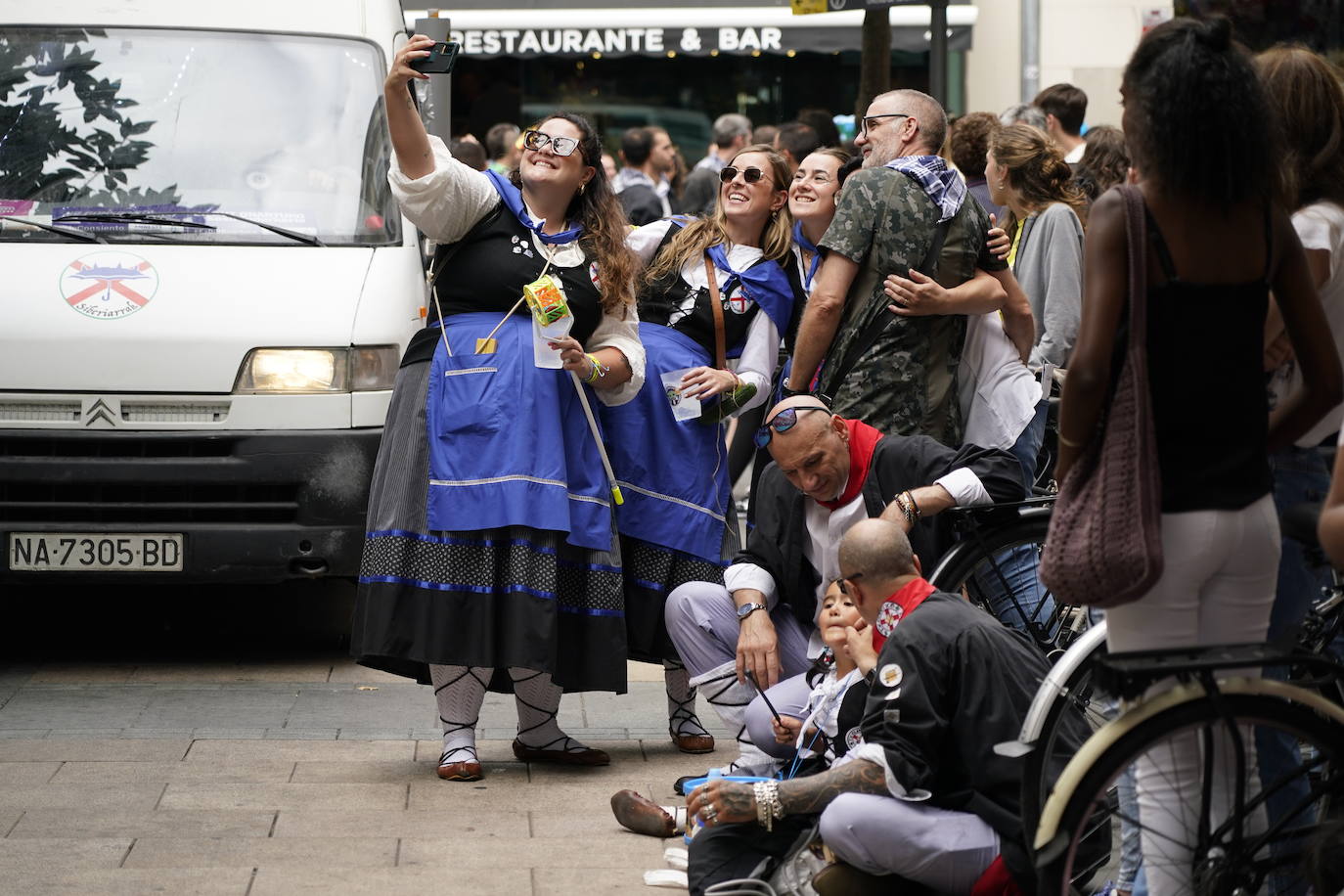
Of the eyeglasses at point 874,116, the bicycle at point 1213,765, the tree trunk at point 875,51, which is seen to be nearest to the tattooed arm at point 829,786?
the bicycle at point 1213,765

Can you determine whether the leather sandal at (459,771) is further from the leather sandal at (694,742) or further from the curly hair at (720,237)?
the curly hair at (720,237)

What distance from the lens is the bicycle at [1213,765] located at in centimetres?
336

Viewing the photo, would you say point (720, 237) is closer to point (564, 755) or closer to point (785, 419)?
point (785, 419)

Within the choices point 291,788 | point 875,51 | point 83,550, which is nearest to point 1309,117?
point 291,788

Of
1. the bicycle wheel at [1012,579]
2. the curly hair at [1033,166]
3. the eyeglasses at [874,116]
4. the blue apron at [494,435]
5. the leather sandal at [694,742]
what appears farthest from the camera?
the curly hair at [1033,166]

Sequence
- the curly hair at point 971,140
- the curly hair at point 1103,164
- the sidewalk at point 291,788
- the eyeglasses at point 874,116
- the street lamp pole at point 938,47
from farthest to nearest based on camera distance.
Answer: the street lamp pole at point 938,47
the curly hair at point 1103,164
the curly hair at point 971,140
the eyeglasses at point 874,116
the sidewalk at point 291,788

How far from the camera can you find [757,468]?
6094 millimetres

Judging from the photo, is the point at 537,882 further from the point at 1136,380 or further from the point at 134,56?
the point at 134,56

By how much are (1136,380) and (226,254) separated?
4.30 meters

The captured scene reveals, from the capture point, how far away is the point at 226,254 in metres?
6.82

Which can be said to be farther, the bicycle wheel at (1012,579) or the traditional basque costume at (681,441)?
the traditional basque costume at (681,441)

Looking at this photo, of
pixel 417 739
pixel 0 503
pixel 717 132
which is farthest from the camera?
pixel 717 132

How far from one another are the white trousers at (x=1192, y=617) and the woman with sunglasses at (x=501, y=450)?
230cm

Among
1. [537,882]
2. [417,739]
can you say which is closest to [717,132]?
[417,739]
